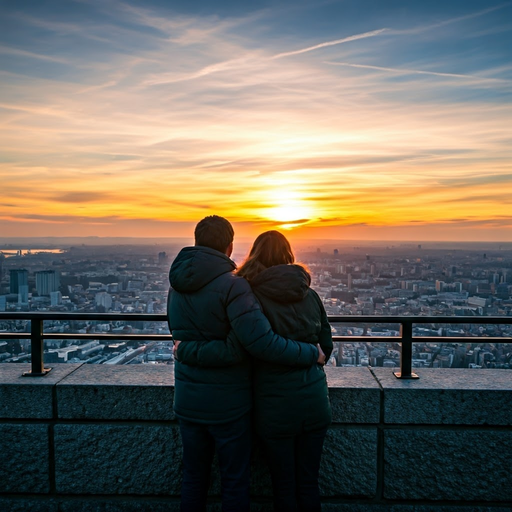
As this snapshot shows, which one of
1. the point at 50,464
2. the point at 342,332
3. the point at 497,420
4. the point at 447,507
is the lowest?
the point at 447,507

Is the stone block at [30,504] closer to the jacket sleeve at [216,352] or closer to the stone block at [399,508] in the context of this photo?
the jacket sleeve at [216,352]

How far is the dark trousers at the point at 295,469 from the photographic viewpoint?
9.86ft

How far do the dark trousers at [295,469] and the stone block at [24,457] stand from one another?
1785 mm

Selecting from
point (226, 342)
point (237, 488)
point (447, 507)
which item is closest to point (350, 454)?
point (447, 507)

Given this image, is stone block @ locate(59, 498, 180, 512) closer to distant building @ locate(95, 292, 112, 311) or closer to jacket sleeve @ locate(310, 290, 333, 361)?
jacket sleeve @ locate(310, 290, 333, 361)

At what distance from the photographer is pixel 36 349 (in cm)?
395

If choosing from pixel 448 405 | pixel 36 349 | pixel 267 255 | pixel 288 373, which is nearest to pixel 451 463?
pixel 448 405

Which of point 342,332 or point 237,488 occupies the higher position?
point 342,332

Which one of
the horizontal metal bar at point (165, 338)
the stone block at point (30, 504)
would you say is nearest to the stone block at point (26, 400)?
the horizontal metal bar at point (165, 338)

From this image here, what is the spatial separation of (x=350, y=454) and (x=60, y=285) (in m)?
7.47

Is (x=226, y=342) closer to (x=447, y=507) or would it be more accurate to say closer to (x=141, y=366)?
(x=141, y=366)

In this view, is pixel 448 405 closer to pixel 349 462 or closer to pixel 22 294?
pixel 349 462

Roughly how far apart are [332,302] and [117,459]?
2.34 m

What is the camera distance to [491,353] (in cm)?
469
